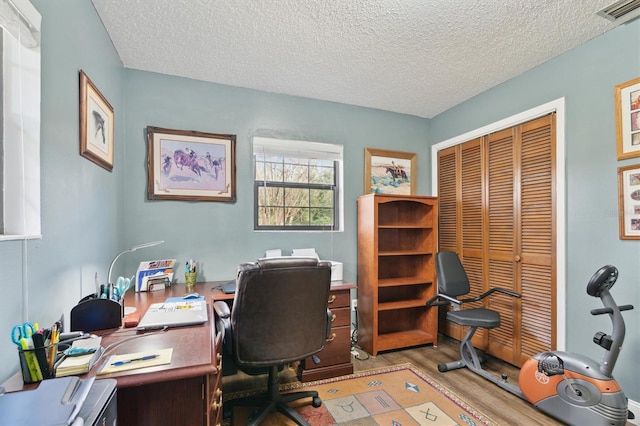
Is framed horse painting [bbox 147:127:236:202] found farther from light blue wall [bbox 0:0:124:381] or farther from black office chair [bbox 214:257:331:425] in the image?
→ black office chair [bbox 214:257:331:425]

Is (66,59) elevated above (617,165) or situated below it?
above

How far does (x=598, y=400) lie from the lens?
5.56 ft

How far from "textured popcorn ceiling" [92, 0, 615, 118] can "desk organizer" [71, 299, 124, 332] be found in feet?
5.71

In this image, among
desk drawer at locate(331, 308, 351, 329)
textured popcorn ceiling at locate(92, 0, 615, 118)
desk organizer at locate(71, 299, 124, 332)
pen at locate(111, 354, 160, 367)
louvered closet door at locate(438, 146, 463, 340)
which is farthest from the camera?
louvered closet door at locate(438, 146, 463, 340)

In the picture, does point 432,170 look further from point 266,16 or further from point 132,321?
point 132,321

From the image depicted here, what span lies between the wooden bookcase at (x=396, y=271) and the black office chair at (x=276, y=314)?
1251mm

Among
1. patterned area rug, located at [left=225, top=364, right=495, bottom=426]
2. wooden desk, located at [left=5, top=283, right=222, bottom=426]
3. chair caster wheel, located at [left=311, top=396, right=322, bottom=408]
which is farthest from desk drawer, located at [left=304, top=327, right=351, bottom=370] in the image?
wooden desk, located at [left=5, top=283, right=222, bottom=426]

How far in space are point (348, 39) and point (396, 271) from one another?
236cm

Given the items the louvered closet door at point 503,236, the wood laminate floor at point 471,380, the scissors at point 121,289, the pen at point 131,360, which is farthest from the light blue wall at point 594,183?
the scissors at point 121,289

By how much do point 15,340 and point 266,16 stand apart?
2.01 meters

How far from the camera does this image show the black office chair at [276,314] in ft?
5.29

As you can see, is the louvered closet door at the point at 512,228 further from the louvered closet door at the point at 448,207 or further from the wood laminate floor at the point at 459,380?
the wood laminate floor at the point at 459,380

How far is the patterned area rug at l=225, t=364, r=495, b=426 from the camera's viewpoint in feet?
6.29

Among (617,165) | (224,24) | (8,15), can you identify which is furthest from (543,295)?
(8,15)
